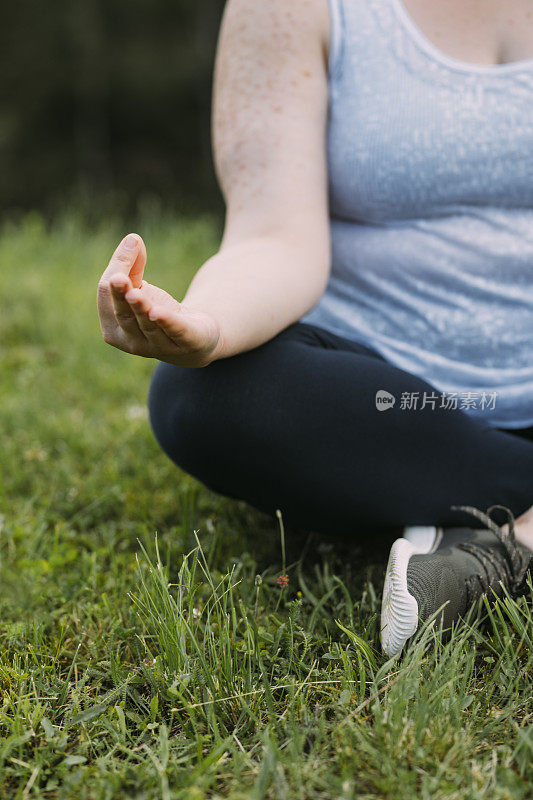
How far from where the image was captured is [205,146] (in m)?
10.7

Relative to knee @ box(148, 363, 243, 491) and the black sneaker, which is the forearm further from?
the black sneaker

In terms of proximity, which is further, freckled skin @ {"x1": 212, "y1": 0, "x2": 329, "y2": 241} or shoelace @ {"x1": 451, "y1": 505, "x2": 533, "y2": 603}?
freckled skin @ {"x1": 212, "y1": 0, "x2": 329, "y2": 241}

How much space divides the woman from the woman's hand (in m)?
0.18

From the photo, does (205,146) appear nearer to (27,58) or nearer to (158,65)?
(158,65)

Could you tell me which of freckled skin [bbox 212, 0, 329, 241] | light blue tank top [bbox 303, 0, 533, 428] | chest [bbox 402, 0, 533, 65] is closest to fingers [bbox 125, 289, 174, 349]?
freckled skin [bbox 212, 0, 329, 241]

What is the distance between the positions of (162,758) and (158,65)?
12.4 m

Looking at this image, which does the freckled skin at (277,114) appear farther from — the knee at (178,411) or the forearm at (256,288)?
the knee at (178,411)

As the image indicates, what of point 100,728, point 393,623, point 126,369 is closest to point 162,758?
point 100,728

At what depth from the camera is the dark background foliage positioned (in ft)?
38.0

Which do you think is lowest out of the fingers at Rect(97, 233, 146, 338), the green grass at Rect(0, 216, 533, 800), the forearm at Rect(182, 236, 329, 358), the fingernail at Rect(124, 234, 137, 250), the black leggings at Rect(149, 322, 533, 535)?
the green grass at Rect(0, 216, 533, 800)

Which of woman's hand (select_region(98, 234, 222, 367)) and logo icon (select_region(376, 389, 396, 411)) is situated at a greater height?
woman's hand (select_region(98, 234, 222, 367))

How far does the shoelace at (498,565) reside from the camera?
114 centimetres

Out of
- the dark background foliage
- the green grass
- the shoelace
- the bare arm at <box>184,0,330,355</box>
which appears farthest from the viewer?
the dark background foliage

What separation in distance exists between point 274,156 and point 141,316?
0.52 metres
